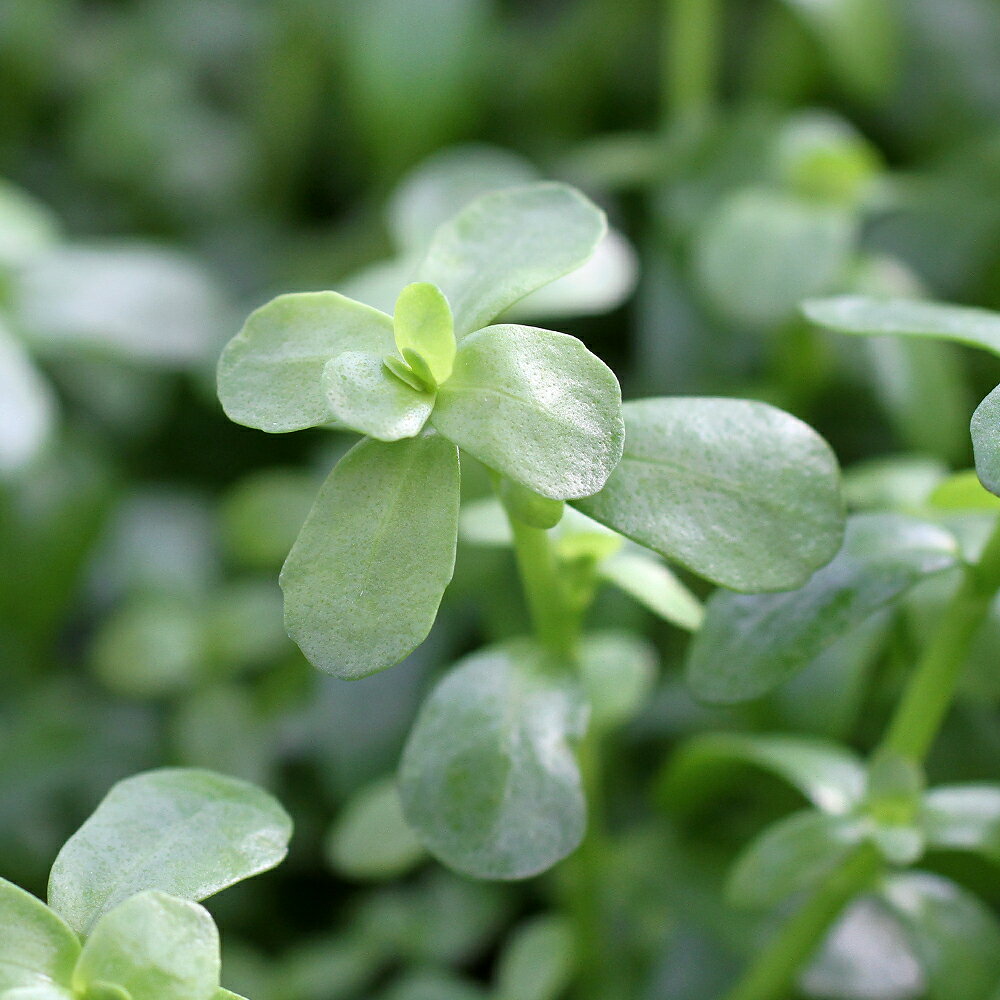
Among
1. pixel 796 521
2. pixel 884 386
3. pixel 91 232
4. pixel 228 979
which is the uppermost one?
pixel 796 521

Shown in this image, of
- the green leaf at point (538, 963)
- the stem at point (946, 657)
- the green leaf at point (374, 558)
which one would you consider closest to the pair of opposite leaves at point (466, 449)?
the green leaf at point (374, 558)

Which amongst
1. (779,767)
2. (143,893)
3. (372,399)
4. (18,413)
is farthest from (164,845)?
(18,413)

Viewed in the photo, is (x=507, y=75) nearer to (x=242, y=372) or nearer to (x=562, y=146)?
(x=562, y=146)

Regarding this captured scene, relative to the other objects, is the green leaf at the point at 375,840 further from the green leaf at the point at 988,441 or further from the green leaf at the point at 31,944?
the green leaf at the point at 988,441

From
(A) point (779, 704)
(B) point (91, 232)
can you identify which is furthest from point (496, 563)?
(B) point (91, 232)

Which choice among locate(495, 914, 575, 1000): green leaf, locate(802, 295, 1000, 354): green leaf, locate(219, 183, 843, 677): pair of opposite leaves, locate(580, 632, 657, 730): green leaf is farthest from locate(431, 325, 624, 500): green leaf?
locate(495, 914, 575, 1000): green leaf

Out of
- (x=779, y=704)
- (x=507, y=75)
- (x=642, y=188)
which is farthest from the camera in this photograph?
(x=507, y=75)
